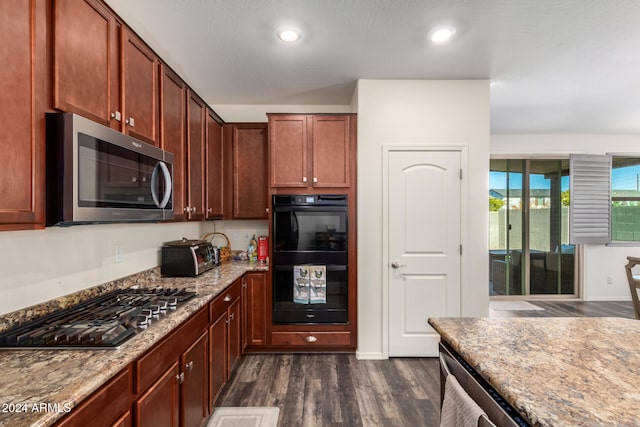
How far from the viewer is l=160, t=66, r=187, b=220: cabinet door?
6.75ft

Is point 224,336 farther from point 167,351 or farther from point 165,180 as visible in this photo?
point 165,180

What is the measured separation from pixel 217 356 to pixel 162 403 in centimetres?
76

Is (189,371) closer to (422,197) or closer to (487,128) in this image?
(422,197)

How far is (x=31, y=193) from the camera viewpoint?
1.08 m

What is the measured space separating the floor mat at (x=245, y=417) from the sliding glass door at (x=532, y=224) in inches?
177

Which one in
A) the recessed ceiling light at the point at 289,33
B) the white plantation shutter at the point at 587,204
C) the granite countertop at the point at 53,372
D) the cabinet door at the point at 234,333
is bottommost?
the cabinet door at the point at 234,333

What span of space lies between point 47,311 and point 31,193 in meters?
0.77

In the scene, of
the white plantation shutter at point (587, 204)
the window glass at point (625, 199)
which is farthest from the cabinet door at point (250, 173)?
the window glass at point (625, 199)

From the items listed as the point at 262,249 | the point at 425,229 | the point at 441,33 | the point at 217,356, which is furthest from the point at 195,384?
the point at 441,33

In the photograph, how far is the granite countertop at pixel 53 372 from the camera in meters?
0.78

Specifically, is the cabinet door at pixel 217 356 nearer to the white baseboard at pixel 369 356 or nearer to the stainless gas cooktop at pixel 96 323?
the stainless gas cooktop at pixel 96 323

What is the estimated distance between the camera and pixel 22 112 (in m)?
1.05

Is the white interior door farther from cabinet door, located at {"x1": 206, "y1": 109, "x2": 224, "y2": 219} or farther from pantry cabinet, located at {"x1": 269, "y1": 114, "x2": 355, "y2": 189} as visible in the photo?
cabinet door, located at {"x1": 206, "y1": 109, "x2": 224, "y2": 219}

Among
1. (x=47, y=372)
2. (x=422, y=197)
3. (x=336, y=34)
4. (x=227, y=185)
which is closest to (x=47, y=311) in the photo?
(x=47, y=372)
